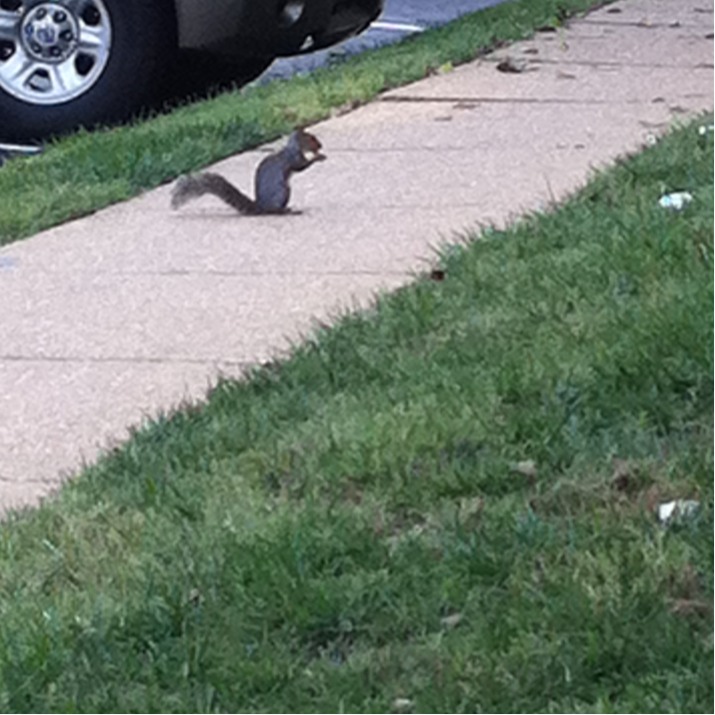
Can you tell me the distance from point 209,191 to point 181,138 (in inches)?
54.3

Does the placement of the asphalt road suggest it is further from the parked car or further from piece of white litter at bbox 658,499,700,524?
piece of white litter at bbox 658,499,700,524

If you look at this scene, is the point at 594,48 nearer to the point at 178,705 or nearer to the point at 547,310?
the point at 547,310

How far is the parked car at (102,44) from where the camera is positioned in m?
9.20

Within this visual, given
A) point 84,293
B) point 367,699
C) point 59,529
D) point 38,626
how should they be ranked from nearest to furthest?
1. point 367,699
2. point 38,626
3. point 59,529
4. point 84,293

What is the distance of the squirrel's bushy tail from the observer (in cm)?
711

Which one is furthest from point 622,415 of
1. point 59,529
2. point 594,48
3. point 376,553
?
point 594,48

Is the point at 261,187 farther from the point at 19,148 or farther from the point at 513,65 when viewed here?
the point at 513,65

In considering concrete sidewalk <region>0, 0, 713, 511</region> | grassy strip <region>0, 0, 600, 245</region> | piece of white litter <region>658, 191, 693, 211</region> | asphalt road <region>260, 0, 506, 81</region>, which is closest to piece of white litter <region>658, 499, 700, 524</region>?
concrete sidewalk <region>0, 0, 713, 511</region>

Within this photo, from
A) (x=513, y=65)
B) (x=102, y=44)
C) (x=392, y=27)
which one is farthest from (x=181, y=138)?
(x=392, y=27)

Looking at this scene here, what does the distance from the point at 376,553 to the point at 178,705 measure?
0.57 meters

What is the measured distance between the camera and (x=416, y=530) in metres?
4.02

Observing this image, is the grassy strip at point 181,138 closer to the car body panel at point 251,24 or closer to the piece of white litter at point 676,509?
the car body panel at point 251,24

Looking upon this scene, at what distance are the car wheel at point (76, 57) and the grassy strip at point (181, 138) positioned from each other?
0.22m

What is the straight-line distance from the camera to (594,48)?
10.8m
